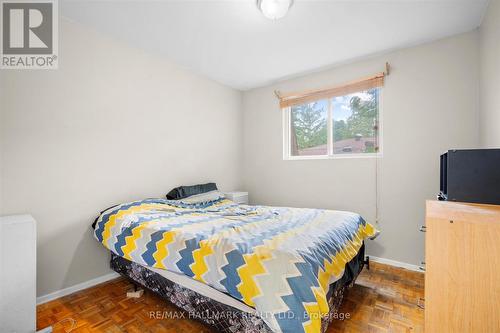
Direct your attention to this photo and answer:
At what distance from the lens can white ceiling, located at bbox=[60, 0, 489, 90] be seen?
6.55 feet

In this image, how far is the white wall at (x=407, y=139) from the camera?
2424 mm

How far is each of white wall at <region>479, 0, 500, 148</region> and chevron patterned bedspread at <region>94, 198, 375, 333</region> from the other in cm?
130

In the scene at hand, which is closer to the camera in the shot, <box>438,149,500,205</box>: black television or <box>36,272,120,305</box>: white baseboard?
<box>438,149,500,205</box>: black television

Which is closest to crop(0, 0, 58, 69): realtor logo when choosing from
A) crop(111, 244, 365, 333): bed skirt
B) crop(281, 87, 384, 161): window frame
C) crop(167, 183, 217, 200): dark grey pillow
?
crop(167, 183, 217, 200): dark grey pillow

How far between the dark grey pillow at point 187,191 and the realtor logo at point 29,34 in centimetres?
174

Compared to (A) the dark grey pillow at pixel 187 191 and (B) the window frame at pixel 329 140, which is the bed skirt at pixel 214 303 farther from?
(B) the window frame at pixel 329 140

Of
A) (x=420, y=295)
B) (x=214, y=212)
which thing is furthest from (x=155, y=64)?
(x=420, y=295)

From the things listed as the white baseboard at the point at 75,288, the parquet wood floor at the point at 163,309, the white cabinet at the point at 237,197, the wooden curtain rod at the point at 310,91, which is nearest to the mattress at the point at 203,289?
the parquet wood floor at the point at 163,309

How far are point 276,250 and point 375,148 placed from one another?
89.5 inches

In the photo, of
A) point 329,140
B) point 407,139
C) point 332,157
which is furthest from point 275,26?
point 407,139

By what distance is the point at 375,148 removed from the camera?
9.61 ft

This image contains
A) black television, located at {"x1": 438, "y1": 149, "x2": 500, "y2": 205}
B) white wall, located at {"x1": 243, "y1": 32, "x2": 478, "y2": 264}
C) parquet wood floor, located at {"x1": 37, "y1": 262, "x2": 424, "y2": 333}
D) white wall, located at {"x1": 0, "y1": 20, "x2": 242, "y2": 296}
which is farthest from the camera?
white wall, located at {"x1": 243, "y1": 32, "x2": 478, "y2": 264}

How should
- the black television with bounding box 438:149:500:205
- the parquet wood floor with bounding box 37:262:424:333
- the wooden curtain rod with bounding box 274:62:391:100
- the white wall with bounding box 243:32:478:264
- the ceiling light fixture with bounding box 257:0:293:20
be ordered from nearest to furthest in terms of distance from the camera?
the black television with bounding box 438:149:500:205 → the parquet wood floor with bounding box 37:262:424:333 → the ceiling light fixture with bounding box 257:0:293:20 → the white wall with bounding box 243:32:478:264 → the wooden curtain rod with bounding box 274:62:391:100

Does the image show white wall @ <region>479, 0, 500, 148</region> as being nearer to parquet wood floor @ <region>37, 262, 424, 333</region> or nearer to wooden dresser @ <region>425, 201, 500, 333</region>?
wooden dresser @ <region>425, 201, 500, 333</region>
